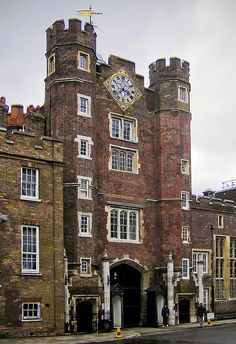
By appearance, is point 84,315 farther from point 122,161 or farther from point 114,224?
point 122,161

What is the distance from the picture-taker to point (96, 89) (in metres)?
44.2

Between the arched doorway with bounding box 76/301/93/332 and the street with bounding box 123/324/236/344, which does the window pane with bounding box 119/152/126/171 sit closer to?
the arched doorway with bounding box 76/301/93/332

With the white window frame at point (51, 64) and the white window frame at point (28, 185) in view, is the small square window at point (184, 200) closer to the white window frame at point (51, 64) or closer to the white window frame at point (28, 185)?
the white window frame at point (51, 64)

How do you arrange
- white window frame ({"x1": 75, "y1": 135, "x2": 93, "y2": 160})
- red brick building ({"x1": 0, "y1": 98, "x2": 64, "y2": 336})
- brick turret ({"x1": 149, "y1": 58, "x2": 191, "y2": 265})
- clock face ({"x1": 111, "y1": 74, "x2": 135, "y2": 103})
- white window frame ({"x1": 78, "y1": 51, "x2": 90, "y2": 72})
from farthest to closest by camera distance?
brick turret ({"x1": 149, "y1": 58, "x2": 191, "y2": 265})
clock face ({"x1": 111, "y1": 74, "x2": 135, "y2": 103})
white window frame ({"x1": 78, "y1": 51, "x2": 90, "y2": 72})
white window frame ({"x1": 75, "y1": 135, "x2": 93, "y2": 160})
red brick building ({"x1": 0, "y1": 98, "x2": 64, "y2": 336})

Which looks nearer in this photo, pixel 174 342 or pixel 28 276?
pixel 174 342

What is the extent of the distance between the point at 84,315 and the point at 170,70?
20.6 m

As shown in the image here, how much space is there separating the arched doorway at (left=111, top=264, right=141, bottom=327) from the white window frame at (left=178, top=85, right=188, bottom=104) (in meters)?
14.1

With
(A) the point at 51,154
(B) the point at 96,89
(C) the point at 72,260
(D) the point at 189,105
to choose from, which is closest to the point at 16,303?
(C) the point at 72,260

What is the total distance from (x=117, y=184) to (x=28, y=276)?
11.9 m

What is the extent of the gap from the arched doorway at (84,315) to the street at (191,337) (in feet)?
15.5

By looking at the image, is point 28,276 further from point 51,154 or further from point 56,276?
point 51,154

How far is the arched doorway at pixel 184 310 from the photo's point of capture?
4638 cm

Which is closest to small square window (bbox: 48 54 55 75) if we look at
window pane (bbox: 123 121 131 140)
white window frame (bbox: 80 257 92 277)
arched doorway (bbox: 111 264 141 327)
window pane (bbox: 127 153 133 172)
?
window pane (bbox: 123 121 131 140)

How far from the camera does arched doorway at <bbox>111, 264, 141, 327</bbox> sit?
44.2 meters
